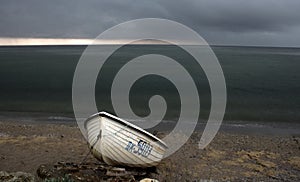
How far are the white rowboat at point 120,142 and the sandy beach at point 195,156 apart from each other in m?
1.06

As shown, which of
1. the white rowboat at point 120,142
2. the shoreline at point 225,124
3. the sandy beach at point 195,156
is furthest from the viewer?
the shoreline at point 225,124

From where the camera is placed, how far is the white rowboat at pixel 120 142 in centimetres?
873

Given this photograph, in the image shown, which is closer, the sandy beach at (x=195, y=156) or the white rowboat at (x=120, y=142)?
the white rowboat at (x=120, y=142)

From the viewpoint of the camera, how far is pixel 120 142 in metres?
8.77

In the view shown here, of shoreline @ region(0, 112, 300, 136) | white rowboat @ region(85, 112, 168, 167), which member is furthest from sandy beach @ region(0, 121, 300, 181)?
shoreline @ region(0, 112, 300, 136)

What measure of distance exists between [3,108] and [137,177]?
1880cm

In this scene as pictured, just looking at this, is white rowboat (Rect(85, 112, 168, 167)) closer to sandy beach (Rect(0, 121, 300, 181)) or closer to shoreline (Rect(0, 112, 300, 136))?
sandy beach (Rect(0, 121, 300, 181))

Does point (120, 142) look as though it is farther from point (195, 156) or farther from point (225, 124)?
point (225, 124)

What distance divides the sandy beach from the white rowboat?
3.47 feet

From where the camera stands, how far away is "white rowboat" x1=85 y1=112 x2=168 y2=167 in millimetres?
8727

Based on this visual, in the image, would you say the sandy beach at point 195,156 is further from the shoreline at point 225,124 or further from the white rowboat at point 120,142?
the shoreline at point 225,124

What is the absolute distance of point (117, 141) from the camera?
8.75 meters

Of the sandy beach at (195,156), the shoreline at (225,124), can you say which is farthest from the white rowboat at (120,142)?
the shoreline at (225,124)

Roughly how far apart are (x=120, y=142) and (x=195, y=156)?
15.1ft
